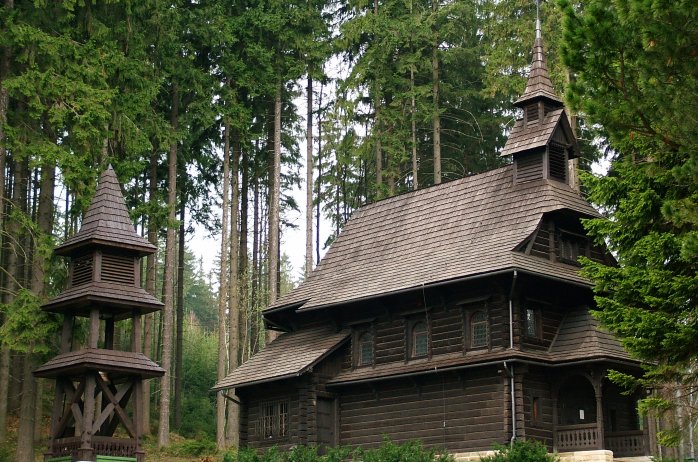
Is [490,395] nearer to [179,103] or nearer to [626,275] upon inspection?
[626,275]

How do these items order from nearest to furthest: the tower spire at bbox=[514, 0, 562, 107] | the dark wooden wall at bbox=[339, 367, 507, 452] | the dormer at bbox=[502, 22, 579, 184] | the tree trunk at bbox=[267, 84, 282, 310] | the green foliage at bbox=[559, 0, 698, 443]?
the green foliage at bbox=[559, 0, 698, 443] → the dark wooden wall at bbox=[339, 367, 507, 452] → the dormer at bbox=[502, 22, 579, 184] → the tower spire at bbox=[514, 0, 562, 107] → the tree trunk at bbox=[267, 84, 282, 310]

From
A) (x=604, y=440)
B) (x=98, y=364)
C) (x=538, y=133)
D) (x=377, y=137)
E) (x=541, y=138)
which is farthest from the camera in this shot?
(x=377, y=137)

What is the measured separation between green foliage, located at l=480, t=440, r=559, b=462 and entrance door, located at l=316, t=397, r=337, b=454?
7534 millimetres

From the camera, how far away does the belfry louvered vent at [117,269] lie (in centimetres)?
2930

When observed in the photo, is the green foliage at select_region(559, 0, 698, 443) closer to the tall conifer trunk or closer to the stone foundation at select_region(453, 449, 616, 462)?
the stone foundation at select_region(453, 449, 616, 462)

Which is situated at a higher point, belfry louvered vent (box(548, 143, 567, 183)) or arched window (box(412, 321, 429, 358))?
belfry louvered vent (box(548, 143, 567, 183))

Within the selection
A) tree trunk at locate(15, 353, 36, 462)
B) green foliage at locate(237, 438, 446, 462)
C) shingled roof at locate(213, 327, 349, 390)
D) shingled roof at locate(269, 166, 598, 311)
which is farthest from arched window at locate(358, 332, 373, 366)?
tree trunk at locate(15, 353, 36, 462)

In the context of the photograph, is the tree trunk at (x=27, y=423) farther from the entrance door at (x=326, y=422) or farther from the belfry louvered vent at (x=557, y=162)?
the belfry louvered vent at (x=557, y=162)

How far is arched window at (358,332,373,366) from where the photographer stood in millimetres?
32531

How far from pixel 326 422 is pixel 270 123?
60.4ft

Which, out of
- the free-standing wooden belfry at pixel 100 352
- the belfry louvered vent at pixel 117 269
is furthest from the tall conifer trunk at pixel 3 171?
the belfry louvered vent at pixel 117 269

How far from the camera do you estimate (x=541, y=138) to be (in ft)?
104

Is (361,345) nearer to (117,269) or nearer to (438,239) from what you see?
(438,239)

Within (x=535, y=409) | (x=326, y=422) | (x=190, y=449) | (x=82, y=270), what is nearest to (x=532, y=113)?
(x=535, y=409)
